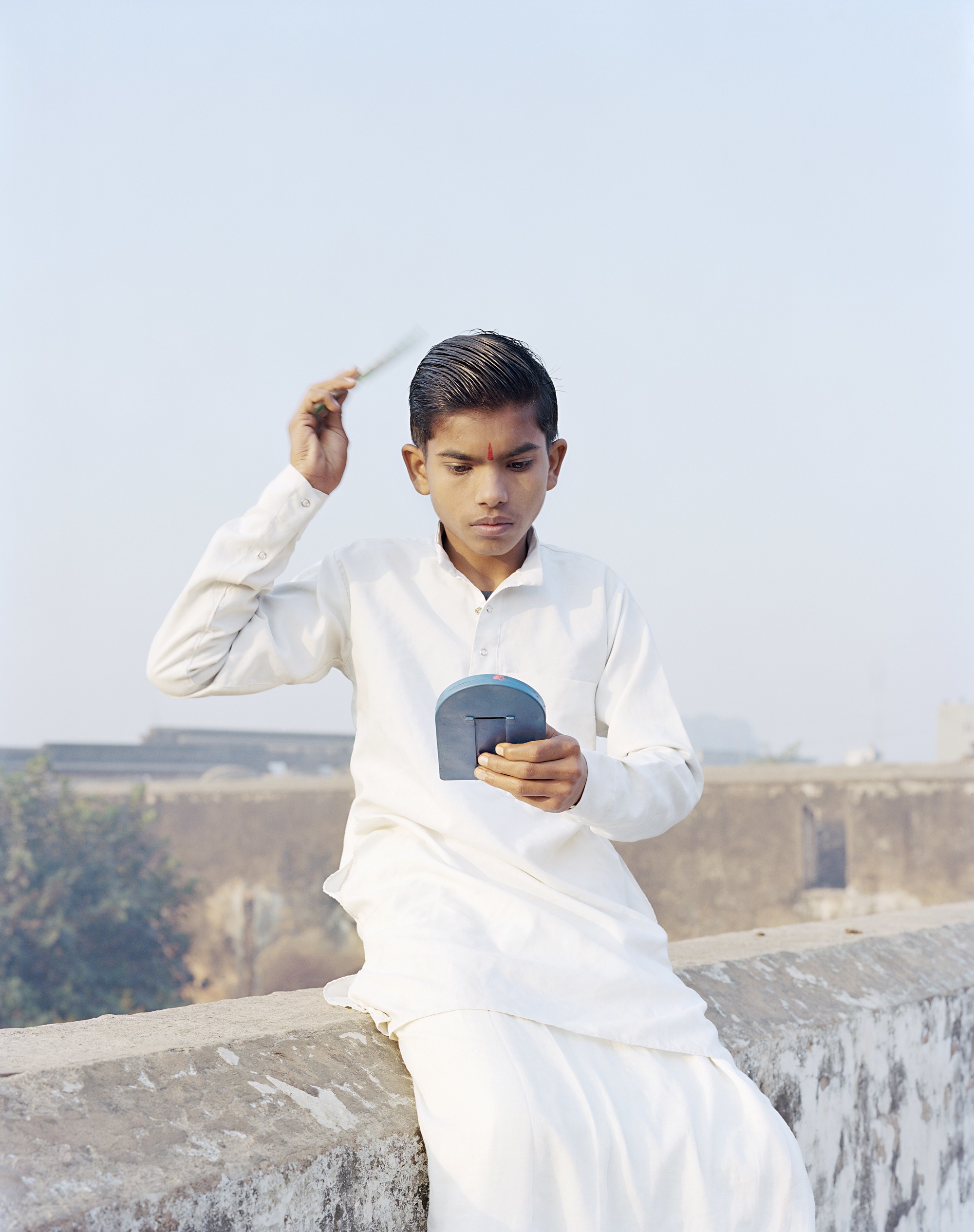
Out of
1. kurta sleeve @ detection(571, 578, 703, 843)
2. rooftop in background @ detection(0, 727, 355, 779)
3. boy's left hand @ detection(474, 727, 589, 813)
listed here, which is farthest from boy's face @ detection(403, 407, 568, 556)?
rooftop in background @ detection(0, 727, 355, 779)

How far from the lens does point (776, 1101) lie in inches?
77.1

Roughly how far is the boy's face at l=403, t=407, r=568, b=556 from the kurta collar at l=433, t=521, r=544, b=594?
0.15 feet

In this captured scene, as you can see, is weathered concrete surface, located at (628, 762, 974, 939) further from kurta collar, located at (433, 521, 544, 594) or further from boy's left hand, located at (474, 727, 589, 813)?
boy's left hand, located at (474, 727, 589, 813)

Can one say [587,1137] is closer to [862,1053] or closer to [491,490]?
[491,490]

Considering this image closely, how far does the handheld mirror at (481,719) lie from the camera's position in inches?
52.9

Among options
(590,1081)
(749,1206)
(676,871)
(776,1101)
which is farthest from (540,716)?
(676,871)

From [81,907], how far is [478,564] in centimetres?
1112

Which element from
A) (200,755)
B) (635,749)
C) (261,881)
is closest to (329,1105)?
(635,749)

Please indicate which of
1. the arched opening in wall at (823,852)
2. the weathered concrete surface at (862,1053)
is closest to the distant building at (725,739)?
the arched opening in wall at (823,852)

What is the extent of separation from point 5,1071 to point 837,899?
Answer: 11.0 metres

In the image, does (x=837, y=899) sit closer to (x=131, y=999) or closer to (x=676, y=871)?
(x=676, y=871)

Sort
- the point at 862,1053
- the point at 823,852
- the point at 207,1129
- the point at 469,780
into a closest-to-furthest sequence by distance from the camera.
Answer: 1. the point at 207,1129
2. the point at 469,780
3. the point at 862,1053
4. the point at 823,852

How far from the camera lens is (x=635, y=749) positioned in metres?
1.75

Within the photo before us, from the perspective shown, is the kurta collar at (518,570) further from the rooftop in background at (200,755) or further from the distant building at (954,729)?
the distant building at (954,729)
